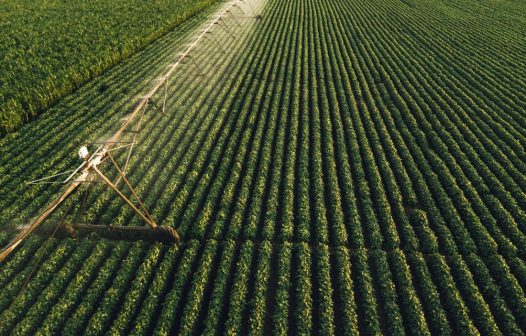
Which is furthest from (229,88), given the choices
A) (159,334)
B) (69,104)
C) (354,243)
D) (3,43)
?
(3,43)

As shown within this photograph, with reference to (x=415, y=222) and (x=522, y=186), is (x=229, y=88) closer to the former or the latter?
(x=415, y=222)

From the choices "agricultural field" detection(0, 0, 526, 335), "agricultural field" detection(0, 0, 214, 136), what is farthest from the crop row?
"agricultural field" detection(0, 0, 214, 136)

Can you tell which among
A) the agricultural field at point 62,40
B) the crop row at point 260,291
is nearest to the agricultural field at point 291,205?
the crop row at point 260,291

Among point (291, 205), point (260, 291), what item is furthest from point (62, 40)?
point (260, 291)

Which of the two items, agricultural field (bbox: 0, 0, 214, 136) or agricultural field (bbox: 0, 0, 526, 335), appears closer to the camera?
agricultural field (bbox: 0, 0, 526, 335)

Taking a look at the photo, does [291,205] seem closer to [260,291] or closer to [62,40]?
[260,291]

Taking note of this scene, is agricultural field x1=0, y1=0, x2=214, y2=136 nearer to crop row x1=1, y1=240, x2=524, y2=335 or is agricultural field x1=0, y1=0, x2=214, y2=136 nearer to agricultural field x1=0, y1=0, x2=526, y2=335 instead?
agricultural field x1=0, y1=0, x2=526, y2=335
